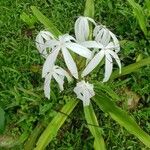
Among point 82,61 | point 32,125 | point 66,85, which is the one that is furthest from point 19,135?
point 82,61

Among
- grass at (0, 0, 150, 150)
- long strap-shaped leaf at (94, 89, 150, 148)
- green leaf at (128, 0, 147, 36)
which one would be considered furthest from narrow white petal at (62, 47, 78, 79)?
green leaf at (128, 0, 147, 36)

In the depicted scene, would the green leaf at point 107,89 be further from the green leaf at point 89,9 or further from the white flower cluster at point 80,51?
the green leaf at point 89,9

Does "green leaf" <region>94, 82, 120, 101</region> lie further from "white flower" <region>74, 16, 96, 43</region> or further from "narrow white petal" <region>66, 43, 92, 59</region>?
"narrow white petal" <region>66, 43, 92, 59</region>

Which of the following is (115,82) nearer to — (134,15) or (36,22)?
(134,15)

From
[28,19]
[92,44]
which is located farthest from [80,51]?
[28,19]

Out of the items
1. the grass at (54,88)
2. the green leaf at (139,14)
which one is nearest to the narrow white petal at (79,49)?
the grass at (54,88)

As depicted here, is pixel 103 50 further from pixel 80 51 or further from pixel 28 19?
pixel 28 19
